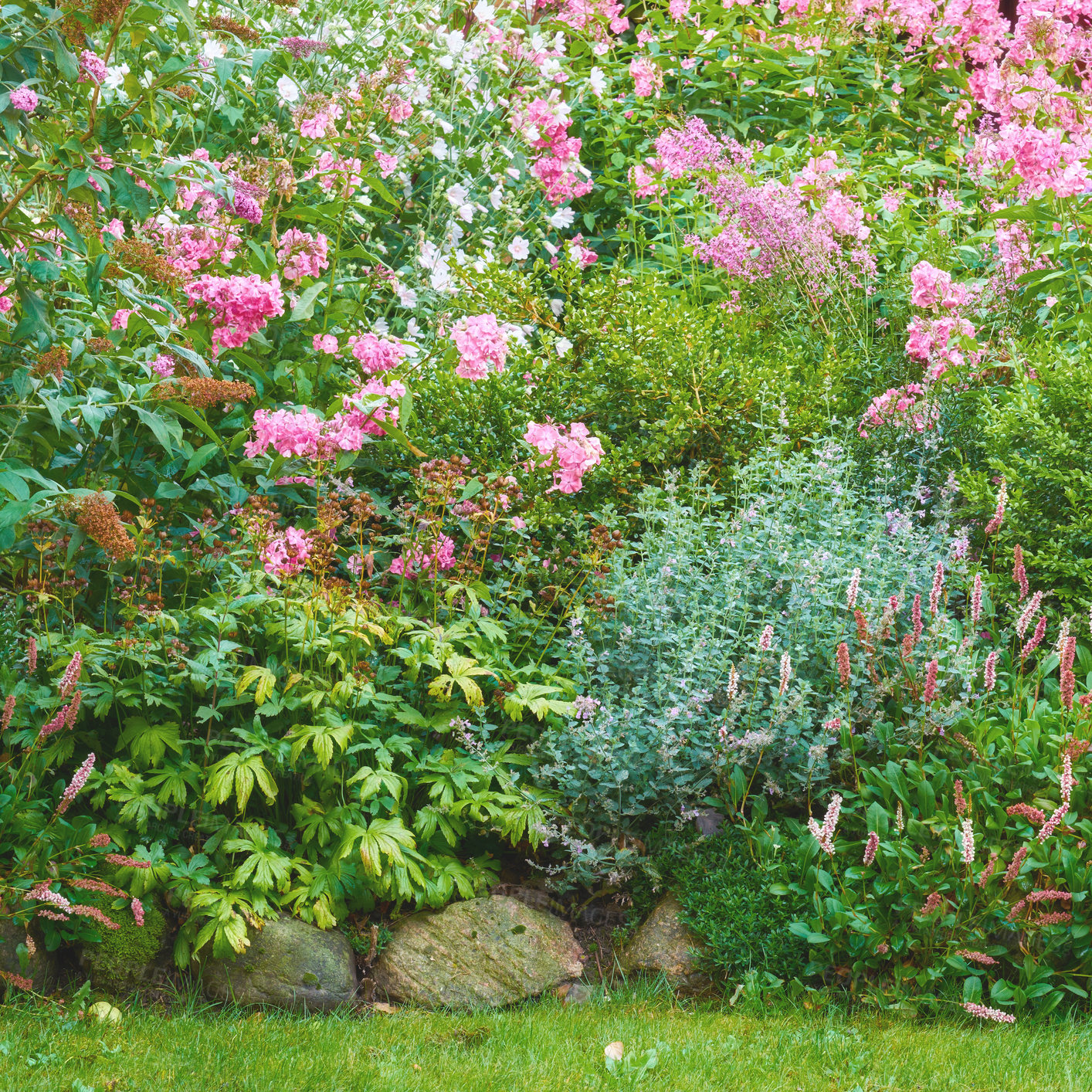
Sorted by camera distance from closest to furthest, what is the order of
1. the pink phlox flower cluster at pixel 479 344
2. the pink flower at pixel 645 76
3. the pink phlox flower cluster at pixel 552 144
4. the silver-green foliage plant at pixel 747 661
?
the silver-green foliage plant at pixel 747 661
the pink phlox flower cluster at pixel 479 344
the pink phlox flower cluster at pixel 552 144
the pink flower at pixel 645 76

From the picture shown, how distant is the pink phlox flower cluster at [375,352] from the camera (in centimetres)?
424

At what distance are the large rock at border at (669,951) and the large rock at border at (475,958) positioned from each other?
0.58ft

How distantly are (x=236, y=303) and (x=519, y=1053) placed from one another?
2.53 metres

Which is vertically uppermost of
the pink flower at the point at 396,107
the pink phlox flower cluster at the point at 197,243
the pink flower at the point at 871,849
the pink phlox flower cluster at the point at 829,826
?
the pink flower at the point at 396,107

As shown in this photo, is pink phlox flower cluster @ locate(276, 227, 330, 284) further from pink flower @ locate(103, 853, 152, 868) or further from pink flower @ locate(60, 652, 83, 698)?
pink flower @ locate(103, 853, 152, 868)

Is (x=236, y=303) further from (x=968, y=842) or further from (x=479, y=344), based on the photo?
(x=968, y=842)

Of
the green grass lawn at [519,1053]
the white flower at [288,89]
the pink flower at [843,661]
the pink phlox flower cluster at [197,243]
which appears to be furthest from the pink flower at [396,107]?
the green grass lawn at [519,1053]

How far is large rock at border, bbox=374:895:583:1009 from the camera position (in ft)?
11.0

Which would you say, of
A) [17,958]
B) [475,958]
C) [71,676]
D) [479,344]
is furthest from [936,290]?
[17,958]

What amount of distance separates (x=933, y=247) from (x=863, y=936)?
3.42 meters

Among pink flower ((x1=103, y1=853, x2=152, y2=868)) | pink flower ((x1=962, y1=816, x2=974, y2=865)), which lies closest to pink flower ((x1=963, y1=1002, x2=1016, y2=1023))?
pink flower ((x1=962, y1=816, x2=974, y2=865))

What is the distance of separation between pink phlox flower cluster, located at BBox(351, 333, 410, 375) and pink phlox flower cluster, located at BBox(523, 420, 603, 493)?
0.56 metres

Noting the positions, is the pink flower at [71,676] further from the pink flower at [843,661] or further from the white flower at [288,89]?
the white flower at [288,89]

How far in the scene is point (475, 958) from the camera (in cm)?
341
